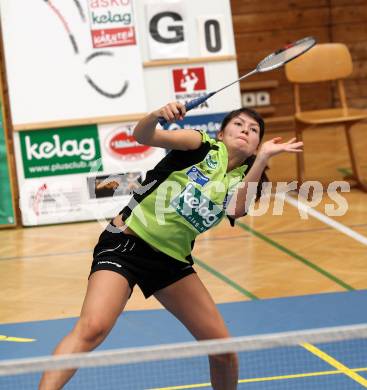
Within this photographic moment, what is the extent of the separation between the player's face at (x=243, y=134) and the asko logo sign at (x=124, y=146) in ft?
15.1

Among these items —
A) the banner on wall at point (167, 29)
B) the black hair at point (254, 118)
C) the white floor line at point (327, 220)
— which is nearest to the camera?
the black hair at point (254, 118)

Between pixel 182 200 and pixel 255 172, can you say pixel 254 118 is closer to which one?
pixel 255 172

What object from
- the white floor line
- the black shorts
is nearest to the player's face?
the black shorts

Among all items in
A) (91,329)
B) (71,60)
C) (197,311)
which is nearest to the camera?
(91,329)

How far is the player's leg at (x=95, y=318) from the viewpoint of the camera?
3709mm

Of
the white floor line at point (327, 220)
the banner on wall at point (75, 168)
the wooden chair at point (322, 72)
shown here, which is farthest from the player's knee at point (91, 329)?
the wooden chair at point (322, 72)

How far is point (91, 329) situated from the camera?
3.86 meters

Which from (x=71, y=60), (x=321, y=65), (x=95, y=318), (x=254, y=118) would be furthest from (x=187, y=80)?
(x=95, y=318)

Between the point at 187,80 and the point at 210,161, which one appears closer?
the point at 210,161

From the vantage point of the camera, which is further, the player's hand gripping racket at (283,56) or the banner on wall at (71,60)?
the banner on wall at (71,60)

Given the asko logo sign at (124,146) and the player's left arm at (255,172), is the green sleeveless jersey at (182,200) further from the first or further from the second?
the asko logo sign at (124,146)

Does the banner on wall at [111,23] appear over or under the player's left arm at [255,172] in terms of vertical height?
over

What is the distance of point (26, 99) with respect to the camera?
8.77 m

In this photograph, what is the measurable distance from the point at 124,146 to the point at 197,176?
482 cm
